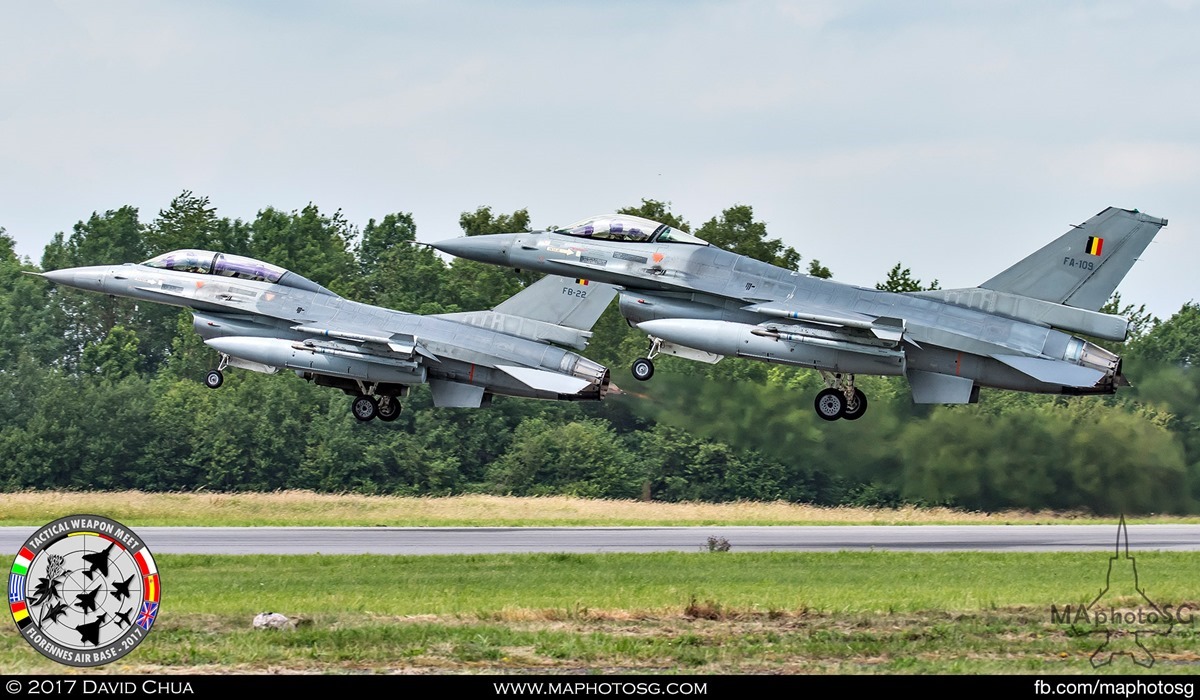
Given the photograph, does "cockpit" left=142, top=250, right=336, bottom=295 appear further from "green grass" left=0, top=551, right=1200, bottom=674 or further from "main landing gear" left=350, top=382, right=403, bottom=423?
"green grass" left=0, top=551, right=1200, bottom=674

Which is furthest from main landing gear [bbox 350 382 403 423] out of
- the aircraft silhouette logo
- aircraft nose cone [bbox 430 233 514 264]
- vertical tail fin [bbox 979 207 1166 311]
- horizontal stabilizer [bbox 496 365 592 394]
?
the aircraft silhouette logo

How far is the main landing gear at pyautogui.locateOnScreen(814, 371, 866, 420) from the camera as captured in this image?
31.9 metres

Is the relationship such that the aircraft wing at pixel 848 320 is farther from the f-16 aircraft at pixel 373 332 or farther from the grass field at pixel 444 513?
the grass field at pixel 444 513

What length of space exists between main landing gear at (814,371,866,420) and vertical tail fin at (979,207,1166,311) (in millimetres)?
3726

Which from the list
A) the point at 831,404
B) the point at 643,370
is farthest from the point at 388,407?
the point at 831,404

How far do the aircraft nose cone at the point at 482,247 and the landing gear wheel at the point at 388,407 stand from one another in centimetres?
512

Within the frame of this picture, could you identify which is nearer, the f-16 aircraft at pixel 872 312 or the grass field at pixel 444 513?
the f-16 aircraft at pixel 872 312

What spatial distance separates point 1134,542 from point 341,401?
33.8m

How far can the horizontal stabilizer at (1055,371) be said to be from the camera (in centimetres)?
2953

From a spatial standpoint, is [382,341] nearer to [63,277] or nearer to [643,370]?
[643,370]

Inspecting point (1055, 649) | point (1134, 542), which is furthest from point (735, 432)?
point (1055, 649)

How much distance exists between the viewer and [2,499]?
139ft

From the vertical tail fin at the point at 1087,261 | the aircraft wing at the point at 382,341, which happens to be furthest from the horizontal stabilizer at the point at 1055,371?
the aircraft wing at the point at 382,341
